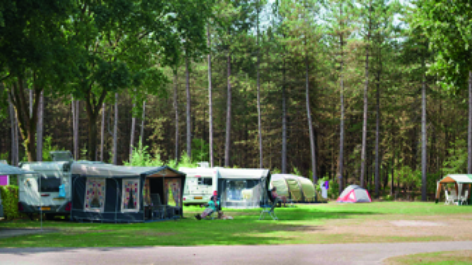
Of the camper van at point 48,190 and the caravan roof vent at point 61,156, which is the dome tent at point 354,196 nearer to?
the caravan roof vent at point 61,156

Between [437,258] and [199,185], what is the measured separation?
57.8 feet

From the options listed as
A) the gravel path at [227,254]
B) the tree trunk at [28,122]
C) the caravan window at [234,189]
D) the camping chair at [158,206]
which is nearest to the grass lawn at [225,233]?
the gravel path at [227,254]

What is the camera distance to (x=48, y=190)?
19.0m

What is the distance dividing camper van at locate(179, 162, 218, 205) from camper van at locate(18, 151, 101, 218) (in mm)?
8090

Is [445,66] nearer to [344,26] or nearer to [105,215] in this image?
[105,215]

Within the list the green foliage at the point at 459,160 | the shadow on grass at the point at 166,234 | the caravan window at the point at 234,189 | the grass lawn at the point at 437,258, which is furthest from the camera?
the green foliage at the point at 459,160

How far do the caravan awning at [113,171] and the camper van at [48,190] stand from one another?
1.64 ft

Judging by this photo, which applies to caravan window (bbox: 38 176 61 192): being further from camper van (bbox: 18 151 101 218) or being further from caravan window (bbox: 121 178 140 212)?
caravan window (bbox: 121 178 140 212)

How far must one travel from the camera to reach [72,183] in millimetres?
19172

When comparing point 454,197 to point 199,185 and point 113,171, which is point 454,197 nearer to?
point 199,185

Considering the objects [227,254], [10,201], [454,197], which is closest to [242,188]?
[10,201]

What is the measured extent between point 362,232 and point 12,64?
12.0 metres

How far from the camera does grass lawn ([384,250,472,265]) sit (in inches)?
361

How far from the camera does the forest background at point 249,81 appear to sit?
19.0 metres
